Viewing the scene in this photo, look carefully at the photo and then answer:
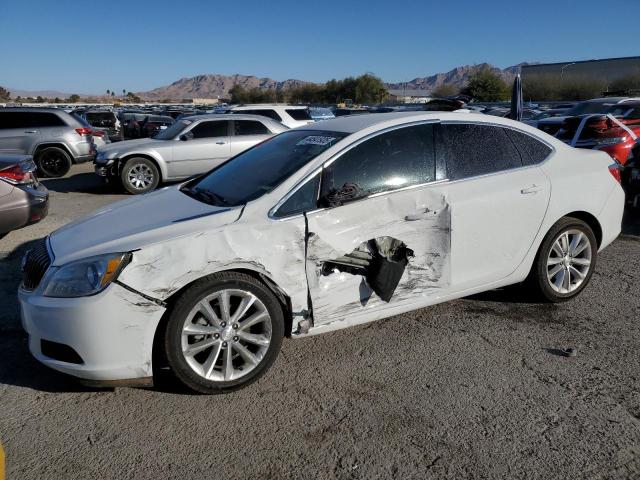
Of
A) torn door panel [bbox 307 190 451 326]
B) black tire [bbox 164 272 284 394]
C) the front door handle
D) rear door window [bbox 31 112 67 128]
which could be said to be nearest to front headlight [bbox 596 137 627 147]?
the front door handle

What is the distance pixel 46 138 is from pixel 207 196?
36.4 ft

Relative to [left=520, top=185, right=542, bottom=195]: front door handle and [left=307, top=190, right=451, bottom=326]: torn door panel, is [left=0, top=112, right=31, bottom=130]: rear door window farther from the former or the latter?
[left=520, top=185, right=542, bottom=195]: front door handle

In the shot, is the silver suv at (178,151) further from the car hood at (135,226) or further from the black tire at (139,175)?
the car hood at (135,226)

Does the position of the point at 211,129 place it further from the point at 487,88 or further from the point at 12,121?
the point at 487,88

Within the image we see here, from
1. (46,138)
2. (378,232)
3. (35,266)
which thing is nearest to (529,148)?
(378,232)

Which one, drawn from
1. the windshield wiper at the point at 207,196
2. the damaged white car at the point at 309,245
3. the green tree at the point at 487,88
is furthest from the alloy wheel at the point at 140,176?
the green tree at the point at 487,88

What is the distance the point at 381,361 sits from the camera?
363 cm

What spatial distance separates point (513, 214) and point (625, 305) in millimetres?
1392

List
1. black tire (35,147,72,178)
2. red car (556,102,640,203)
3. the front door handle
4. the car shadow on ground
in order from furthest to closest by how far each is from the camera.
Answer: black tire (35,147,72,178)
the car shadow on ground
red car (556,102,640,203)
the front door handle

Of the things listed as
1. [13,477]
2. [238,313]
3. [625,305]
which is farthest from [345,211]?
[625,305]

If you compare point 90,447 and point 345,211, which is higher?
point 345,211

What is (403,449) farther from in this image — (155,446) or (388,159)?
(388,159)

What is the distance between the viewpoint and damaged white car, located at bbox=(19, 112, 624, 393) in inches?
119

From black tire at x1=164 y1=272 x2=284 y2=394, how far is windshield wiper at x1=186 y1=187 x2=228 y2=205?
27.2 inches
